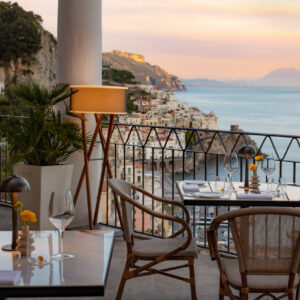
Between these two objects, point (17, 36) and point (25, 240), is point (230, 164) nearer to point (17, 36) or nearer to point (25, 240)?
point (25, 240)

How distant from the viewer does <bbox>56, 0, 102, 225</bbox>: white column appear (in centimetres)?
534

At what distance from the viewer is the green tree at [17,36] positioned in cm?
2656

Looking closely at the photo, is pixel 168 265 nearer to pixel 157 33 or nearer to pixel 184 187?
pixel 184 187

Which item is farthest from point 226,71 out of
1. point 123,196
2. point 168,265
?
point 123,196

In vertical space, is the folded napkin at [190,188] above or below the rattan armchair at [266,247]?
above

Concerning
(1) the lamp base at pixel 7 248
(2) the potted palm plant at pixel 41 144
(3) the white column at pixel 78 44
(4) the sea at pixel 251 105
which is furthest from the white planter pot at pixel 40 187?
(1) the lamp base at pixel 7 248

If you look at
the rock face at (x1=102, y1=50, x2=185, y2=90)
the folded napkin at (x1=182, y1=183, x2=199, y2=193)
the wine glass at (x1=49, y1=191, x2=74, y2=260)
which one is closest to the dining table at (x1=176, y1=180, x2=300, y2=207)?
the folded napkin at (x1=182, y1=183, x2=199, y2=193)

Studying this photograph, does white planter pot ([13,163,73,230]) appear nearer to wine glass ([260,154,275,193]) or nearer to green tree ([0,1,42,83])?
wine glass ([260,154,275,193])

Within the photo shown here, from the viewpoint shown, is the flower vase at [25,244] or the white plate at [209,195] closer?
the flower vase at [25,244]

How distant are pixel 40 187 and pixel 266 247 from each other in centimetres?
275

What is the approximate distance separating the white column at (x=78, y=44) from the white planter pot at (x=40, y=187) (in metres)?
0.58

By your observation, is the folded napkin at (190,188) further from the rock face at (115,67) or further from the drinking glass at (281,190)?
the rock face at (115,67)

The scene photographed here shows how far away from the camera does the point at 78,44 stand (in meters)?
5.37

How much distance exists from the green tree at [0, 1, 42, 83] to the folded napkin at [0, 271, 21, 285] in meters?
25.4
